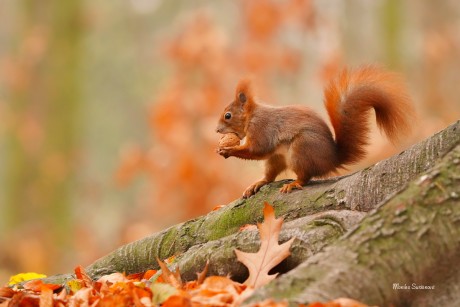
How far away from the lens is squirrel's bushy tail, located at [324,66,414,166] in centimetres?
276

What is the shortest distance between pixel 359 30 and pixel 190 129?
2.87m

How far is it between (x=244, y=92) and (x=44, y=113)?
16.9ft

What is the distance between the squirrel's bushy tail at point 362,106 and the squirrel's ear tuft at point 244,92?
0.61 m

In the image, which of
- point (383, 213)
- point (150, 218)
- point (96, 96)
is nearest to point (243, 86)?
point (383, 213)

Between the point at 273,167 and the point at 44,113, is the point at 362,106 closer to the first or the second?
the point at 273,167

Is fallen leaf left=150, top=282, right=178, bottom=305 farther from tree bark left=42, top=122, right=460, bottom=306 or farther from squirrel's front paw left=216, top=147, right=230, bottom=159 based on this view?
squirrel's front paw left=216, top=147, right=230, bottom=159

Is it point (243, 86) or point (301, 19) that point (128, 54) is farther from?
point (243, 86)

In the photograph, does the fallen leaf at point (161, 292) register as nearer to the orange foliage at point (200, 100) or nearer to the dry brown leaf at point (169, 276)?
the dry brown leaf at point (169, 276)

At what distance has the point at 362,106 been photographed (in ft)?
9.39

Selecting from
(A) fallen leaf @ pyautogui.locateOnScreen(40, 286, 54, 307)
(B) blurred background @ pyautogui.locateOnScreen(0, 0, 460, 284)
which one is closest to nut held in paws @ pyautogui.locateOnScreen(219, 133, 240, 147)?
(A) fallen leaf @ pyautogui.locateOnScreen(40, 286, 54, 307)

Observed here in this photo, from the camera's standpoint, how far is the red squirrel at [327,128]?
2770 mm

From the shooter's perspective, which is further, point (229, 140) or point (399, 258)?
point (229, 140)

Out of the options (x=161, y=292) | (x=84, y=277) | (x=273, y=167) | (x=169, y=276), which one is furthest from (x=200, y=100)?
(x=161, y=292)

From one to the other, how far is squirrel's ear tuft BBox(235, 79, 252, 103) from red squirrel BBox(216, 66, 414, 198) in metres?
0.12
